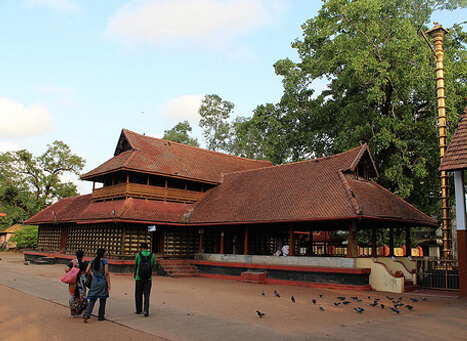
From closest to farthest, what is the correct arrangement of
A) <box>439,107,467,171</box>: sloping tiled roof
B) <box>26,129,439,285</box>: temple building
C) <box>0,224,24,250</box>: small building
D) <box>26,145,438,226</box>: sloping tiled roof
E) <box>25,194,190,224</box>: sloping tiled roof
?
<box>439,107,467,171</box>: sloping tiled roof < <box>26,145,438,226</box>: sloping tiled roof < <box>26,129,439,285</box>: temple building < <box>25,194,190,224</box>: sloping tiled roof < <box>0,224,24,250</box>: small building

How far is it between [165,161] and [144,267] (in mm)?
17421

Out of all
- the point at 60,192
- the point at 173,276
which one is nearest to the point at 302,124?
the point at 173,276

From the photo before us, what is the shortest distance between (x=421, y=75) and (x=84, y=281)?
21398 mm

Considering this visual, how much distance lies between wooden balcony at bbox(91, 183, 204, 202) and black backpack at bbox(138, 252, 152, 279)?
14762 mm

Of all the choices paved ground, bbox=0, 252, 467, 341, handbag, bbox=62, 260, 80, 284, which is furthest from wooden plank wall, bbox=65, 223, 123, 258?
handbag, bbox=62, 260, 80, 284

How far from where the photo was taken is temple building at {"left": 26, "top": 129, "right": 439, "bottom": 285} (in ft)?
61.6

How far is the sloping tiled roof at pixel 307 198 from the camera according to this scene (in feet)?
57.6

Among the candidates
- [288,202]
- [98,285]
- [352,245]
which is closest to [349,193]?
[352,245]

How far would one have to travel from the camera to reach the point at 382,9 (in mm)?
26250

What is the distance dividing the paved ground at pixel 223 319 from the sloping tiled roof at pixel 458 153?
4.62m

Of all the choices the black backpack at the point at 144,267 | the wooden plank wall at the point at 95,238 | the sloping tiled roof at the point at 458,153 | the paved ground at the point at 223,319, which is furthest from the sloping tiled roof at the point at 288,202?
the black backpack at the point at 144,267

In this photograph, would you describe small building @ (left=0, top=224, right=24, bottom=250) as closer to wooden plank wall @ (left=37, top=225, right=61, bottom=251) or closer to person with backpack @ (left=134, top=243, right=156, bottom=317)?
wooden plank wall @ (left=37, top=225, right=61, bottom=251)

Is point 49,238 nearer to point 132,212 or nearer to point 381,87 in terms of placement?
point 132,212

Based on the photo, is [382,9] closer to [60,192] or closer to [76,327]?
[76,327]
